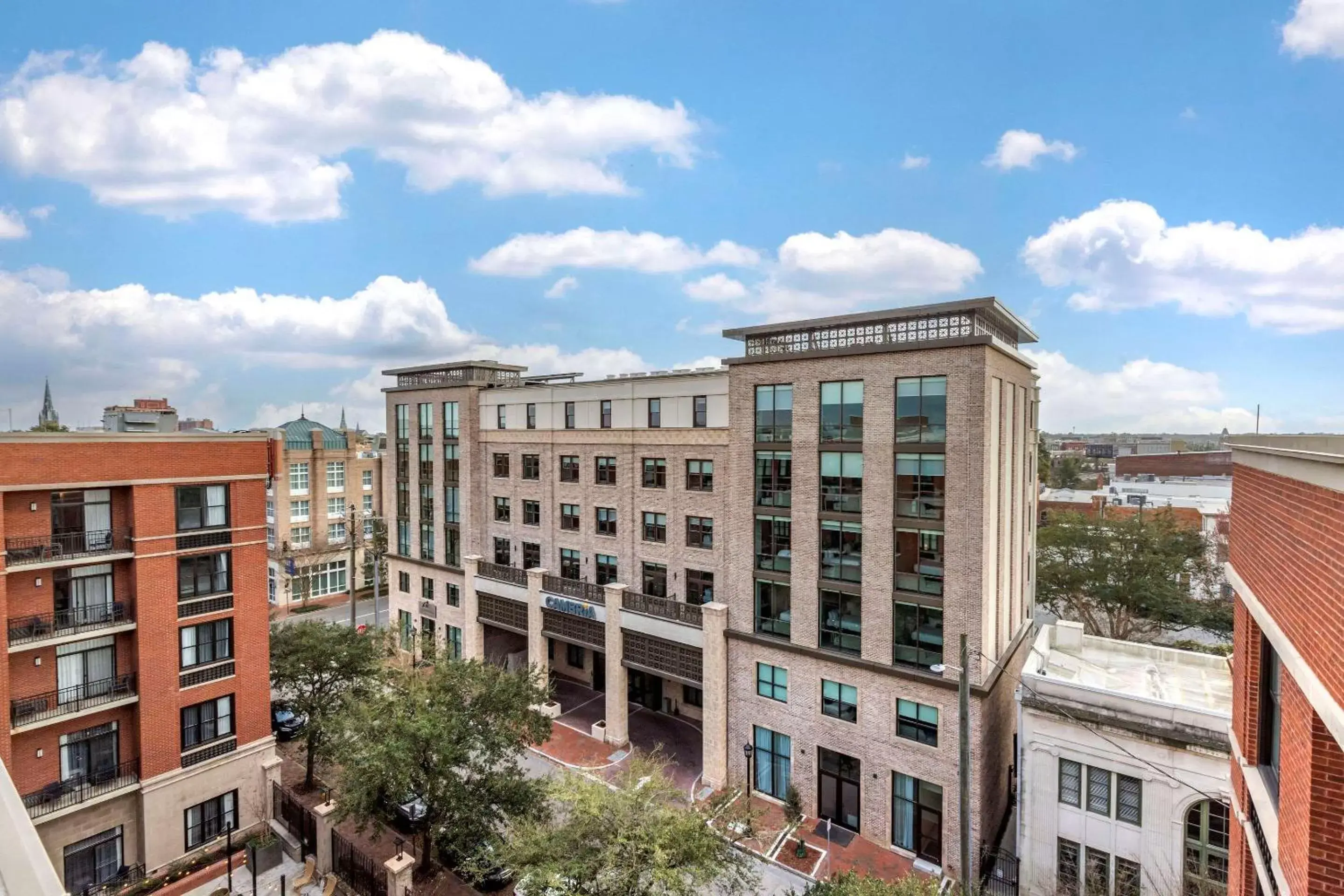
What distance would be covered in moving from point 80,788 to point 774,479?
24.6 m

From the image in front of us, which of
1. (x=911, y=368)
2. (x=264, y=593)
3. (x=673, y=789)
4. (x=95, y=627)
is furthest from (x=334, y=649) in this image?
(x=911, y=368)

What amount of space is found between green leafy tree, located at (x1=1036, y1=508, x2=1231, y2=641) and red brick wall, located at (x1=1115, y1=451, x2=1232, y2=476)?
50122 mm

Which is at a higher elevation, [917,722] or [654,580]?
[654,580]

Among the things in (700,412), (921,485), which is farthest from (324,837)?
(921,485)

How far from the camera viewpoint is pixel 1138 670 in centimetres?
2222

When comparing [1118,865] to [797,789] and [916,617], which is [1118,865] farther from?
[797,789]

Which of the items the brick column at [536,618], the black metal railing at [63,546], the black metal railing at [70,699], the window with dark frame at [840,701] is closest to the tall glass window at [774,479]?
the window with dark frame at [840,701]

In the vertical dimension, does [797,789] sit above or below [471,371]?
below

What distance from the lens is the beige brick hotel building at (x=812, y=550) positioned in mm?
21328

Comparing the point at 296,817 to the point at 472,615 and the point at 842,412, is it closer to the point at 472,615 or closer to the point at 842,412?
the point at 472,615

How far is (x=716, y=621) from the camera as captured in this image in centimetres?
2638

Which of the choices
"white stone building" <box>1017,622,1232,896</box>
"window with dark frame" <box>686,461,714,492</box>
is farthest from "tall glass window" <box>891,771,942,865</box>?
"window with dark frame" <box>686,461,714,492</box>

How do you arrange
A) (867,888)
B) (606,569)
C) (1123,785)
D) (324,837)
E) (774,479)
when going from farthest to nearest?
(606,569)
(774,479)
(324,837)
(1123,785)
(867,888)

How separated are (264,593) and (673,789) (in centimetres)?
1723
